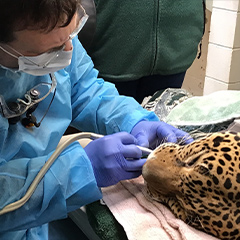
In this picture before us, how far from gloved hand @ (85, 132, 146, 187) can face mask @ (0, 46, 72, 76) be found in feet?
0.80

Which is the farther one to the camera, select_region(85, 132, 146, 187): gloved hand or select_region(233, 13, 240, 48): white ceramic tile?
select_region(233, 13, 240, 48): white ceramic tile

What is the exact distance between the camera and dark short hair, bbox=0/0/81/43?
35.0 inches

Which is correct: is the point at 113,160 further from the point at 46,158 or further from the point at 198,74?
the point at 198,74

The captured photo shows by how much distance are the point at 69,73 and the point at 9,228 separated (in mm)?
563

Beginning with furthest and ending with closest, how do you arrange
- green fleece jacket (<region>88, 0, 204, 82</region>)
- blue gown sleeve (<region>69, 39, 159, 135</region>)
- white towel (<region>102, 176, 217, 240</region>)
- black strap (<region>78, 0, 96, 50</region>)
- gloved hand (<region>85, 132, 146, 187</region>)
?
1. green fleece jacket (<region>88, 0, 204, 82</region>)
2. black strap (<region>78, 0, 96, 50</region>)
3. blue gown sleeve (<region>69, 39, 159, 135</region>)
4. gloved hand (<region>85, 132, 146, 187</region>)
5. white towel (<region>102, 176, 217, 240</region>)

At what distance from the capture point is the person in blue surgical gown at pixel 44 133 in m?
0.97

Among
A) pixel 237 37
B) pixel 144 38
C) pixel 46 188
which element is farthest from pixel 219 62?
pixel 46 188

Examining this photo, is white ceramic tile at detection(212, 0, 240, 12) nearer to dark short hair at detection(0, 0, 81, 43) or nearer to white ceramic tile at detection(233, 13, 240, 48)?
white ceramic tile at detection(233, 13, 240, 48)

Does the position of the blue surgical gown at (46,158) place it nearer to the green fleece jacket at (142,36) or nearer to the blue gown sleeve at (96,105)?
the blue gown sleeve at (96,105)

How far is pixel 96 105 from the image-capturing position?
4.66 feet

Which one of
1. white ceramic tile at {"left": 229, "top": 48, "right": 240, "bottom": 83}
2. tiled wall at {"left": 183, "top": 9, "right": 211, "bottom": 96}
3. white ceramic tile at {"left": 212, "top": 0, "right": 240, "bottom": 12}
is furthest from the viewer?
tiled wall at {"left": 183, "top": 9, "right": 211, "bottom": 96}

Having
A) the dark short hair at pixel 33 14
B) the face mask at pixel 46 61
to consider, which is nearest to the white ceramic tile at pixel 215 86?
the face mask at pixel 46 61

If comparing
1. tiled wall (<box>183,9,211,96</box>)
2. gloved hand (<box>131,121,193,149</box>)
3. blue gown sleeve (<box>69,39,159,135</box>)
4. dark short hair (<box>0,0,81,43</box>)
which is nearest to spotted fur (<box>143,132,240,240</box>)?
gloved hand (<box>131,121,193,149</box>)

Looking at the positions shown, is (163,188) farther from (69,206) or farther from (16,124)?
(16,124)
